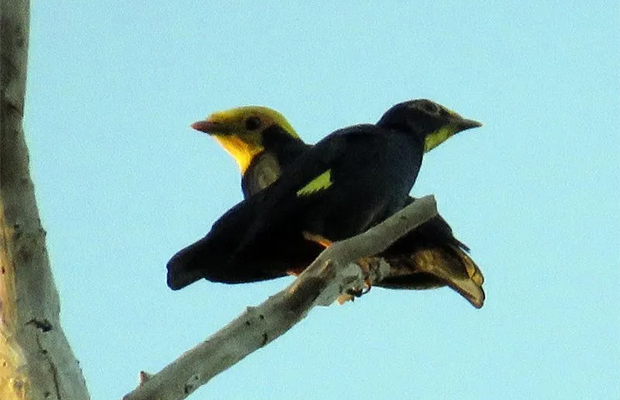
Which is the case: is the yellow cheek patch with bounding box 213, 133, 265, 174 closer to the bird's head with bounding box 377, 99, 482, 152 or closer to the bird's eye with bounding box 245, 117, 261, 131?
the bird's eye with bounding box 245, 117, 261, 131

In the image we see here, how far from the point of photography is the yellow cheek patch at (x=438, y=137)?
6.38 metres

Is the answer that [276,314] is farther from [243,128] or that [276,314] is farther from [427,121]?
[243,128]

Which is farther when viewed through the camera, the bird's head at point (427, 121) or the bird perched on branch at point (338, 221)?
the bird's head at point (427, 121)

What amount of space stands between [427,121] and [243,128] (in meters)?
1.04

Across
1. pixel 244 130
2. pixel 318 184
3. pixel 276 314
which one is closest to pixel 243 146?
pixel 244 130

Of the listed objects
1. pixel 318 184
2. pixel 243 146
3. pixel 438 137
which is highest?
pixel 243 146

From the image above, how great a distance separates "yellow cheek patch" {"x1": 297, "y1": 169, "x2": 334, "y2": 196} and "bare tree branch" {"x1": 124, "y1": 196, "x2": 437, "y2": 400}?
0.84m

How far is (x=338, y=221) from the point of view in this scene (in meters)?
5.20

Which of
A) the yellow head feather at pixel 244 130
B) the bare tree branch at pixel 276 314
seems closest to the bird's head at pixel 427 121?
the yellow head feather at pixel 244 130

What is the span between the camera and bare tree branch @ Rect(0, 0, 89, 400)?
11.1 feet

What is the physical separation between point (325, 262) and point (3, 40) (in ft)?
4.17

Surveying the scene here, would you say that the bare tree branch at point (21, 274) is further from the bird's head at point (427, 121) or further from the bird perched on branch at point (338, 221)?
the bird's head at point (427, 121)

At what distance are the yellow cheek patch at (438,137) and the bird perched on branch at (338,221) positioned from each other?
85 millimetres

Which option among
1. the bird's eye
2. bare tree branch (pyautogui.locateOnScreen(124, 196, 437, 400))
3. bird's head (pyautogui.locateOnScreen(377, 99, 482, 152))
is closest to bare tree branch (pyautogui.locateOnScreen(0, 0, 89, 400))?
bare tree branch (pyautogui.locateOnScreen(124, 196, 437, 400))
